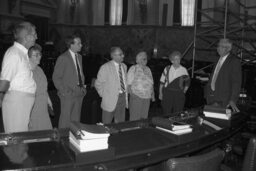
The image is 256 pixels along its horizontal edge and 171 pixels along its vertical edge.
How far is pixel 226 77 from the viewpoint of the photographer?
3.81 meters

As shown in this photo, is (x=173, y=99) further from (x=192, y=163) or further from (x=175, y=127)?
(x=192, y=163)

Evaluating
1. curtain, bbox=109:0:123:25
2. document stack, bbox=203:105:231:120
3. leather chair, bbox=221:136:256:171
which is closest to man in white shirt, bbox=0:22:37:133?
document stack, bbox=203:105:231:120

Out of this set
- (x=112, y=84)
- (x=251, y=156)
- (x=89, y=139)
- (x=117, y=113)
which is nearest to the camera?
(x=89, y=139)

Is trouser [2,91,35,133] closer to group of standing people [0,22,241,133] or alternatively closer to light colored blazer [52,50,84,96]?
group of standing people [0,22,241,133]

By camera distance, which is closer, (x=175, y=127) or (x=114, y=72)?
(x=175, y=127)

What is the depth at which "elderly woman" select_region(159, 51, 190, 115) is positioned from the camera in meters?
4.92

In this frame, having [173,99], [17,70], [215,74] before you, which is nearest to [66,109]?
[17,70]

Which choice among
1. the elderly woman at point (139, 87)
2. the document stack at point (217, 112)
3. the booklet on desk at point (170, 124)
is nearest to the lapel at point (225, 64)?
the document stack at point (217, 112)

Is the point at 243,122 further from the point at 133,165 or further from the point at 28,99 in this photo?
the point at 28,99

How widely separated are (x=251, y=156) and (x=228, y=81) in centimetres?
189

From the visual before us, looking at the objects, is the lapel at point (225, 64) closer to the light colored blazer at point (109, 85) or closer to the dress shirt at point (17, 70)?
the light colored blazer at point (109, 85)

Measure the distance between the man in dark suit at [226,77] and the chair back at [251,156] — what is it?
1.61 metres

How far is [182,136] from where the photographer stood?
2.31m

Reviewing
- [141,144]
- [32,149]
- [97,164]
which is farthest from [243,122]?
[32,149]
